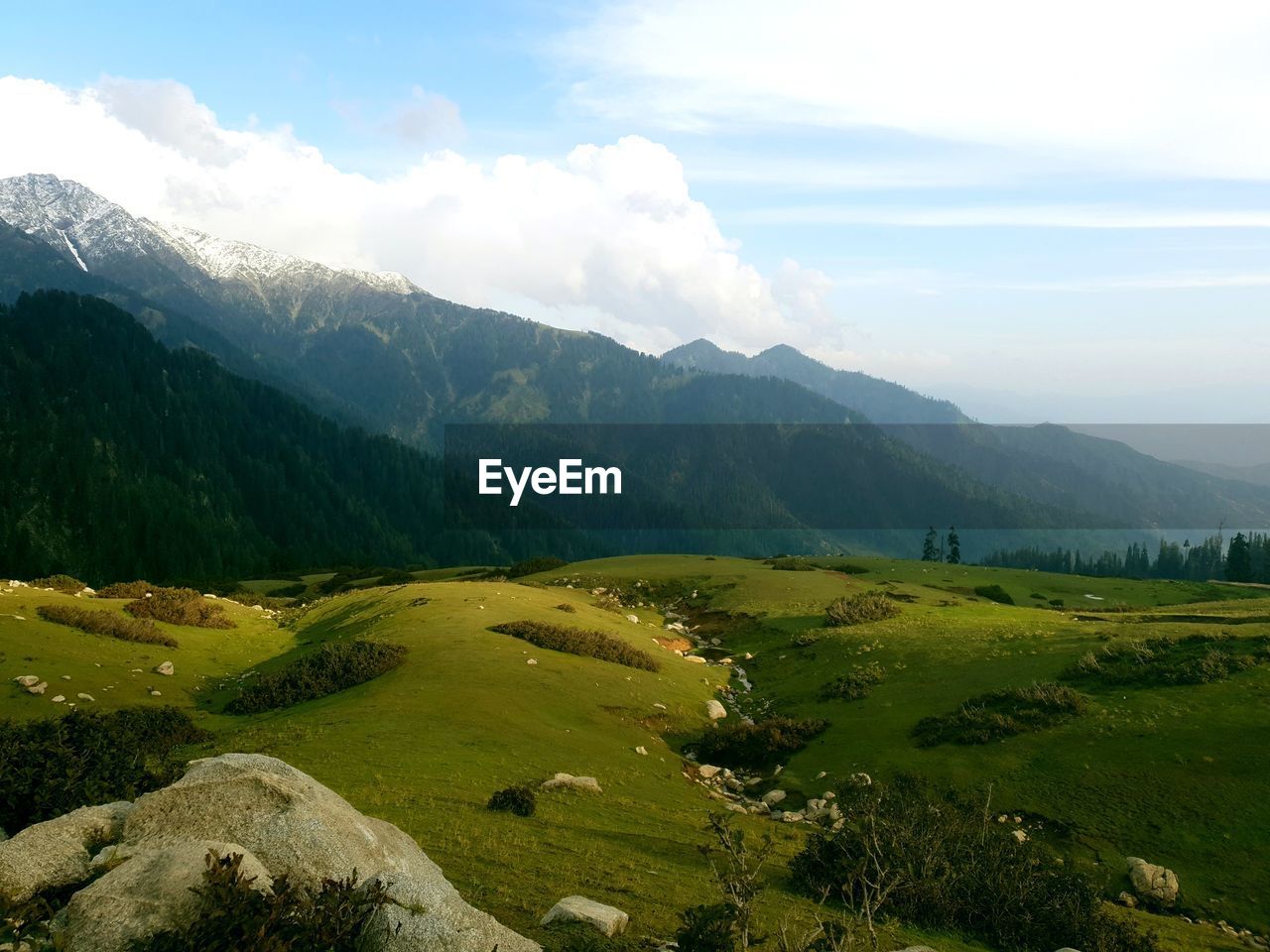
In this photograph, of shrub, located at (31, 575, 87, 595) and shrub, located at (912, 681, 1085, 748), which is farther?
shrub, located at (31, 575, 87, 595)

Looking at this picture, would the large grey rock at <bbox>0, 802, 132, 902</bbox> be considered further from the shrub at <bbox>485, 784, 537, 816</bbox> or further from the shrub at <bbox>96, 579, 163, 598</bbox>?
the shrub at <bbox>96, 579, 163, 598</bbox>

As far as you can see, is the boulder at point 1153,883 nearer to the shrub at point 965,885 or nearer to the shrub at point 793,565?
the shrub at point 965,885

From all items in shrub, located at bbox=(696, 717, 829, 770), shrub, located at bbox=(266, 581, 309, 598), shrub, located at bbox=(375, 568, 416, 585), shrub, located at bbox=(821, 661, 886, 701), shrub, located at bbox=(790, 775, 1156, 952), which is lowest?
shrub, located at bbox=(266, 581, 309, 598)

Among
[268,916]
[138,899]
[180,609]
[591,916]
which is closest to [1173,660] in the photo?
[591,916]

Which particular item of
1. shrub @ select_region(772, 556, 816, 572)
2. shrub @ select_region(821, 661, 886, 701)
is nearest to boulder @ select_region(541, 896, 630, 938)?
shrub @ select_region(821, 661, 886, 701)

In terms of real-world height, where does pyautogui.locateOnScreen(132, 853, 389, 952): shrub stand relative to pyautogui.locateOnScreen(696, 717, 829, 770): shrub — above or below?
above

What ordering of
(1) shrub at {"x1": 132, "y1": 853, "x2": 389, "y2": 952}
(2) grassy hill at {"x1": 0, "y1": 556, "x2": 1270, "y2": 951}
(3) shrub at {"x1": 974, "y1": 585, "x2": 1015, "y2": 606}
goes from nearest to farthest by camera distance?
(1) shrub at {"x1": 132, "y1": 853, "x2": 389, "y2": 952} → (2) grassy hill at {"x1": 0, "y1": 556, "x2": 1270, "y2": 951} → (3) shrub at {"x1": 974, "y1": 585, "x2": 1015, "y2": 606}

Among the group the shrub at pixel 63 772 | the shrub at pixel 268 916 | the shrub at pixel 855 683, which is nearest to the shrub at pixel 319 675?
the shrub at pixel 63 772
